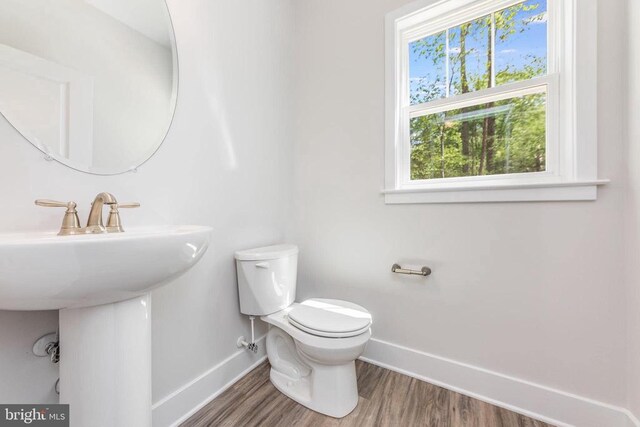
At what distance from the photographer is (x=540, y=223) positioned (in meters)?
1.16

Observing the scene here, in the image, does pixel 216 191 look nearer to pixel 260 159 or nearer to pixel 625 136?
pixel 260 159

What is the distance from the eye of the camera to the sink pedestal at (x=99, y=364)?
680mm

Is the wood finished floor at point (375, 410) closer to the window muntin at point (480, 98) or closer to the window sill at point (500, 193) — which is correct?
the window sill at point (500, 193)

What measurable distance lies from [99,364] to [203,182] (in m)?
0.77

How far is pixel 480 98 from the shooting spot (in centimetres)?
138

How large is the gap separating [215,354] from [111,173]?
93cm

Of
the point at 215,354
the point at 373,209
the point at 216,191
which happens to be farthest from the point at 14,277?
the point at 373,209

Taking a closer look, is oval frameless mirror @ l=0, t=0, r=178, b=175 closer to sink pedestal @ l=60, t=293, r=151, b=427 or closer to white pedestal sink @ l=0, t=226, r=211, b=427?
white pedestal sink @ l=0, t=226, r=211, b=427

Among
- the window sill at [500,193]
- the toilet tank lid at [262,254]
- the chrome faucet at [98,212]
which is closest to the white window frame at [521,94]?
the window sill at [500,193]

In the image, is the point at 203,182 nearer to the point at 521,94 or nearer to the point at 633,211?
the point at 521,94

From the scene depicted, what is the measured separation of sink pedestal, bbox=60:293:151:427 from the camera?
680mm

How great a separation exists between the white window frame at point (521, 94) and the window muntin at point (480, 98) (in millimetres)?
12

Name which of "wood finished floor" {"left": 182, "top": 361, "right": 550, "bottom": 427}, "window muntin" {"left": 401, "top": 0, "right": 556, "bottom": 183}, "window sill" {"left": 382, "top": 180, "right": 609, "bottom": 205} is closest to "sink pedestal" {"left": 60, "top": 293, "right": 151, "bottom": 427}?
"wood finished floor" {"left": 182, "top": 361, "right": 550, "bottom": 427}

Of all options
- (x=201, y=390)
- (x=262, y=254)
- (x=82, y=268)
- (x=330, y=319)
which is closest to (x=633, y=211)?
(x=330, y=319)
